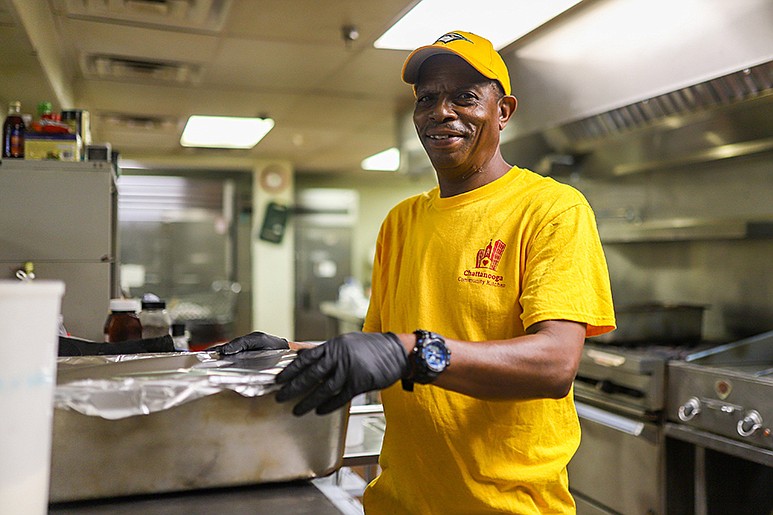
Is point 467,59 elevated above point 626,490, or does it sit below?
above

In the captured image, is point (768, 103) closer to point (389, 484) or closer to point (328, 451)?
point (389, 484)

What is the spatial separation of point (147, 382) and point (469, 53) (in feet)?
2.82

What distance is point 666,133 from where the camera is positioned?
340 cm

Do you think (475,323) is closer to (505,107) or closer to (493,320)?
(493,320)

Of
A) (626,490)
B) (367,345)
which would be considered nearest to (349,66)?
(626,490)

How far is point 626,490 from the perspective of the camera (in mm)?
2969

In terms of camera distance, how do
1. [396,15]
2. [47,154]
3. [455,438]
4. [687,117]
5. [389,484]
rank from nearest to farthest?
[455,438], [389,484], [47,154], [687,117], [396,15]

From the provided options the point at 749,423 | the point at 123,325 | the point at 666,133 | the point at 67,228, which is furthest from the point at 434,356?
the point at 666,133

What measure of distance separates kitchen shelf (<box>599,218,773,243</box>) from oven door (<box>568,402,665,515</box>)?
890 mm

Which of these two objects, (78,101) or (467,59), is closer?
(467,59)

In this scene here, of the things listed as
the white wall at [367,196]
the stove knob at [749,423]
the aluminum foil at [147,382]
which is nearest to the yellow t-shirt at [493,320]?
the aluminum foil at [147,382]

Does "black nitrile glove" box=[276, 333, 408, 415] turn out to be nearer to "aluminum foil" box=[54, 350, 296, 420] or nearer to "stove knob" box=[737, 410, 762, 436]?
"aluminum foil" box=[54, 350, 296, 420]

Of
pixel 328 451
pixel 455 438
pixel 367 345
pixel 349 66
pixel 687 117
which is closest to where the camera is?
pixel 367 345

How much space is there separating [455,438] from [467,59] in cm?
72
